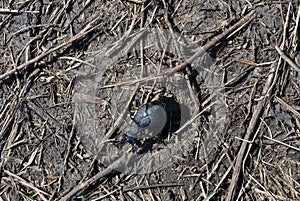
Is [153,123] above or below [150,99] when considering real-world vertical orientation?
below

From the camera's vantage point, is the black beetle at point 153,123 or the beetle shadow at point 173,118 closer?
the black beetle at point 153,123

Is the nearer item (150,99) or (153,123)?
(153,123)

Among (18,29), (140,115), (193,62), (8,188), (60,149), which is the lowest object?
(8,188)

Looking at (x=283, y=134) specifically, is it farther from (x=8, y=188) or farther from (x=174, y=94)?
(x=8, y=188)

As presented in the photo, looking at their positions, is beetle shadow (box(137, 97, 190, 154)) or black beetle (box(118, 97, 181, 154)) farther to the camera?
beetle shadow (box(137, 97, 190, 154))

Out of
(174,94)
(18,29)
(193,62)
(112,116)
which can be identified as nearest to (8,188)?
(112,116)
